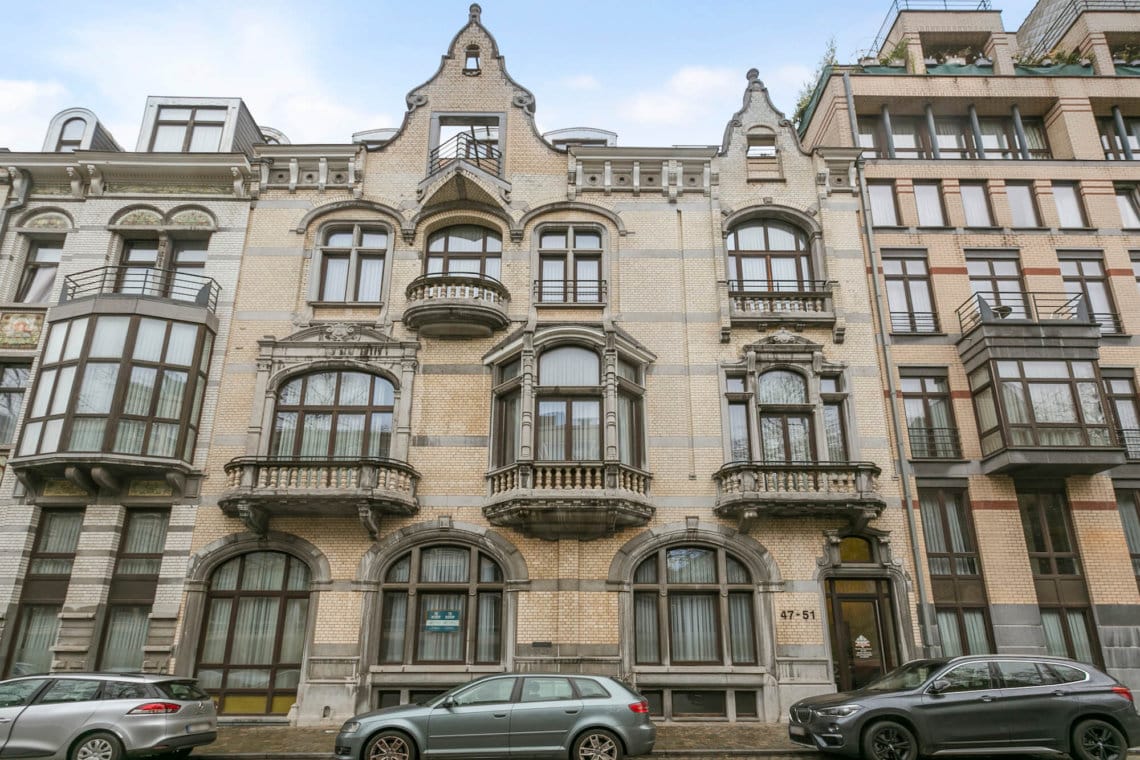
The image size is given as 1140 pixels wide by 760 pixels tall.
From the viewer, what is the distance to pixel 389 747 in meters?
10.2

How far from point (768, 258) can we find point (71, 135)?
19688mm

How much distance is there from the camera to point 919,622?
604 inches

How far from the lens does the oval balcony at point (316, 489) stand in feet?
49.1

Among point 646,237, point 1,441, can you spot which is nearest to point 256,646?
point 1,441

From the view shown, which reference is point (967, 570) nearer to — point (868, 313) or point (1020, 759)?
point (1020, 759)

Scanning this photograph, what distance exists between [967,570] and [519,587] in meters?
10.0

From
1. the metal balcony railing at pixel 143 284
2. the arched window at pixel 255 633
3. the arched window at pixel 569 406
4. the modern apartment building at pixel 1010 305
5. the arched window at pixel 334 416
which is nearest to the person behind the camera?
the arched window at pixel 255 633

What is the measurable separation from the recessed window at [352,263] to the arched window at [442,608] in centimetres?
675

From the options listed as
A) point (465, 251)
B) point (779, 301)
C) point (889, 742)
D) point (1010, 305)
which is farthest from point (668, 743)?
point (1010, 305)

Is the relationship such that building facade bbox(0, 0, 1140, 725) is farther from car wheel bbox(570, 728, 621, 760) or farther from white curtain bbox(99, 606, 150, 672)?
car wheel bbox(570, 728, 621, 760)

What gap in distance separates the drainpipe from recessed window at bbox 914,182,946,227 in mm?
1656

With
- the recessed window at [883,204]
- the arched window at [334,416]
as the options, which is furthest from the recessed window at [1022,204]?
the arched window at [334,416]

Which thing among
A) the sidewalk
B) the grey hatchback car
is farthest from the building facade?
the grey hatchback car

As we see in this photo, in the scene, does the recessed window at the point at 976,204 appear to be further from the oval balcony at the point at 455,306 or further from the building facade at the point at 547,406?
the oval balcony at the point at 455,306
